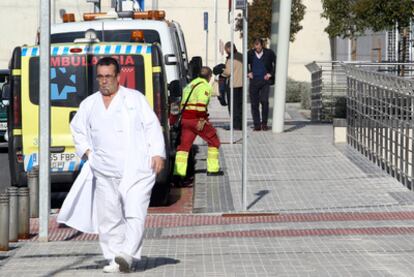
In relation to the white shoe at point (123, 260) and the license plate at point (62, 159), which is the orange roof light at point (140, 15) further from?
the white shoe at point (123, 260)

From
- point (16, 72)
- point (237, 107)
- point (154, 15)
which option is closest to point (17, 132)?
point (16, 72)

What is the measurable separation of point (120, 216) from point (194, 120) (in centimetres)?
797

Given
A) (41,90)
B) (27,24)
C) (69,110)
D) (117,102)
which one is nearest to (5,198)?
(41,90)

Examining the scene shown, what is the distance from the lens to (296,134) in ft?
82.3

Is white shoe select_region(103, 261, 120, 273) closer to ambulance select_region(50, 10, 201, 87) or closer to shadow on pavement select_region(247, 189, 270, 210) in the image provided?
shadow on pavement select_region(247, 189, 270, 210)

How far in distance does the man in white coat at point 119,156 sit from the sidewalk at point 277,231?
33cm

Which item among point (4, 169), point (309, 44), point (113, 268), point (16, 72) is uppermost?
point (309, 44)

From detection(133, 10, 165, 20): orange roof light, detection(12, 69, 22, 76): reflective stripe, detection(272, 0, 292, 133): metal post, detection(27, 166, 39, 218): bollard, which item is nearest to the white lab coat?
detection(27, 166, 39, 218): bollard

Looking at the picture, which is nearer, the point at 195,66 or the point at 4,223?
the point at 4,223

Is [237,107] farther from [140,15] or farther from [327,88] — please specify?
[140,15]

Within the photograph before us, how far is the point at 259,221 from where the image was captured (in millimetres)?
14203

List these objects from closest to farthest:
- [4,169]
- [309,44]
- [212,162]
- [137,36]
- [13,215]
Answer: [13,215] → [137,36] → [212,162] → [4,169] → [309,44]

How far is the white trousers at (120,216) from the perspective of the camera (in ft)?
33.2

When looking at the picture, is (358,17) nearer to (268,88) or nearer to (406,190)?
(268,88)
